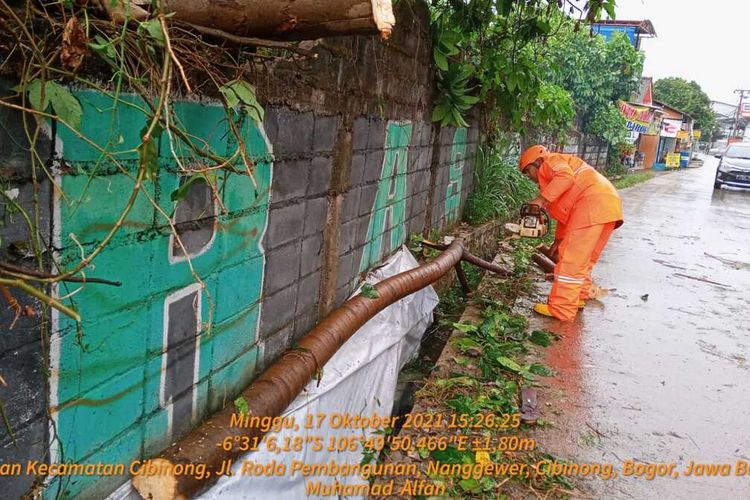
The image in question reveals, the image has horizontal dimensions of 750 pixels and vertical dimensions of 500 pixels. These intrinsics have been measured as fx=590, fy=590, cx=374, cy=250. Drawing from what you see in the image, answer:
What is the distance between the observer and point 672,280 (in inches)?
263

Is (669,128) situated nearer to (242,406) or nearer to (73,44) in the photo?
(242,406)

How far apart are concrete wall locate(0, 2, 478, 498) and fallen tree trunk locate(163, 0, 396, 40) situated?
0.93ft

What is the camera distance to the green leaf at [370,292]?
11.9ft

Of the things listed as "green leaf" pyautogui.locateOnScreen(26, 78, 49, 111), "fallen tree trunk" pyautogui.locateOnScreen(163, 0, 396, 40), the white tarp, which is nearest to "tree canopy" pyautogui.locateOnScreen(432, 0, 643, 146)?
the white tarp

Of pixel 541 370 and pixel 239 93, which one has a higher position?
pixel 239 93

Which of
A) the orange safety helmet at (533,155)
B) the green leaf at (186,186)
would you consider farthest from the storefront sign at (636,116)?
the green leaf at (186,186)

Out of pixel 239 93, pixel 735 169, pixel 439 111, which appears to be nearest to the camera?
pixel 239 93

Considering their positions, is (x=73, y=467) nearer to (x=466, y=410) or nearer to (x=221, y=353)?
(x=221, y=353)

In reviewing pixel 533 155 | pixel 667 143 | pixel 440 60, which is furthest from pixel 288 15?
pixel 667 143

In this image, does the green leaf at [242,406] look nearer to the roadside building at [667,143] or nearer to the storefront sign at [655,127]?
the storefront sign at [655,127]

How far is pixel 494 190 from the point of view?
816 centimetres

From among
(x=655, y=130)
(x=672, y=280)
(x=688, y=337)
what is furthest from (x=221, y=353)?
(x=655, y=130)

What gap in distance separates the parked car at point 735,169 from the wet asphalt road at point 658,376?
14774mm

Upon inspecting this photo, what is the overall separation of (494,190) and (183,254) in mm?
6652
